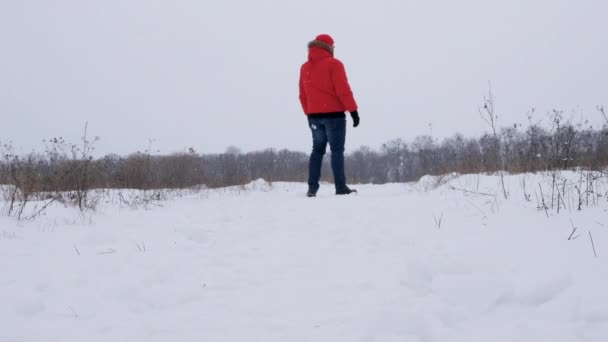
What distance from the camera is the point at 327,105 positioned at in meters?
5.52

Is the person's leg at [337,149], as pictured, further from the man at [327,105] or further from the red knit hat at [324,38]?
the red knit hat at [324,38]

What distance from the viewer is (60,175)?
479 centimetres

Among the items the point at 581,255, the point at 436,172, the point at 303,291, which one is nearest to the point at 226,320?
the point at 303,291

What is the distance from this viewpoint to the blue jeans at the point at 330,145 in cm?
545

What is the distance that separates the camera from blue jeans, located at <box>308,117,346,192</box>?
17.9ft

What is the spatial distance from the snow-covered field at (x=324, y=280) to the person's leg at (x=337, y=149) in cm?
225

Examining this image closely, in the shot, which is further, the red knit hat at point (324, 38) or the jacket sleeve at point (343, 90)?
the red knit hat at point (324, 38)

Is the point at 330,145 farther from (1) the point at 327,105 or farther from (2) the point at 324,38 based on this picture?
(2) the point at 324,38

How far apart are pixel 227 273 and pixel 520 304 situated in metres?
1.36

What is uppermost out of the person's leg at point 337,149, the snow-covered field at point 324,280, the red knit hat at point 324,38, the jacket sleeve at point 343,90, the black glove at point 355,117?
the red knit hat at point 324,38

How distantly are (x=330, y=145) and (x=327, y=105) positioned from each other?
0.53 m

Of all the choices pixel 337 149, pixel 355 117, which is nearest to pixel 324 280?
pixel 337 149

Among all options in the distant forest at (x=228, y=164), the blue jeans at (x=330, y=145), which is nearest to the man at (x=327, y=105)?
the blue jeans at (x=330, y=145)

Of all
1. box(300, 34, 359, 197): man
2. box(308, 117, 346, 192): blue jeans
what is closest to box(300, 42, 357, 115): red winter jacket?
box(300, 34, 359, 197): man
